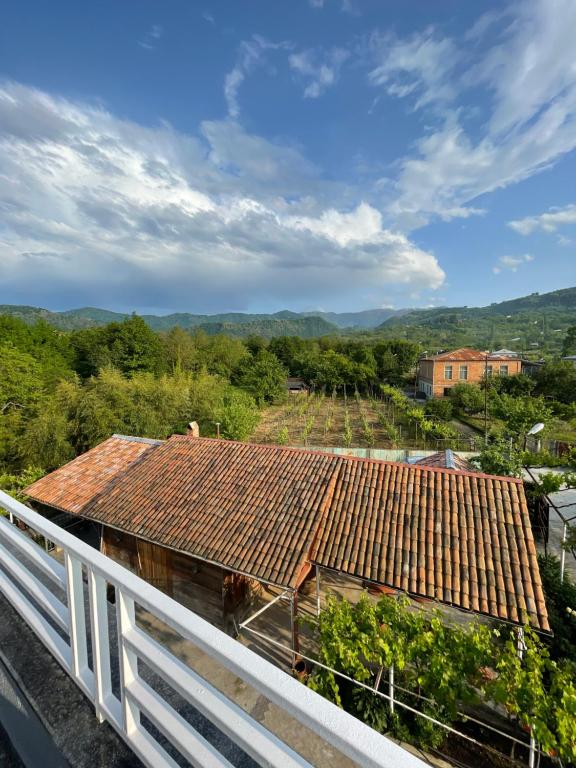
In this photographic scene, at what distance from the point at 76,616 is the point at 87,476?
30.8 ft

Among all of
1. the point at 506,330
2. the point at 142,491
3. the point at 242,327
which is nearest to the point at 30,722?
the point at 142,491

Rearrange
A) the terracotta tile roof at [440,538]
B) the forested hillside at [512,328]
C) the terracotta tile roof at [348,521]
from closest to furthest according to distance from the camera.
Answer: the terracotta tile roof at [440,538] < the terracotta tile roof at [348,521] < the forested hillside at [512,328]

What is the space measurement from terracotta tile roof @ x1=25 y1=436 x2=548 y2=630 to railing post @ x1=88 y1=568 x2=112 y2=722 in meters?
4.03

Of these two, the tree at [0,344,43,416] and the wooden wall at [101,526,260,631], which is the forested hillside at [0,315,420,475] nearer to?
the tree at [0,344,43,416]

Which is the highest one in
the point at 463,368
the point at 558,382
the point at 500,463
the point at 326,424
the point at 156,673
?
the point at 156,673

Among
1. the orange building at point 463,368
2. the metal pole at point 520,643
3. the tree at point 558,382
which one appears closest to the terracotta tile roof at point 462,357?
the orange building at point 463,368

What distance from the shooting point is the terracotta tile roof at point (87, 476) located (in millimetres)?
8570

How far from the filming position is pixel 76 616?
1.40 meters

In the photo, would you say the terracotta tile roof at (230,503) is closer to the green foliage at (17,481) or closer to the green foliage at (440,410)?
the green foliage at (17,481)

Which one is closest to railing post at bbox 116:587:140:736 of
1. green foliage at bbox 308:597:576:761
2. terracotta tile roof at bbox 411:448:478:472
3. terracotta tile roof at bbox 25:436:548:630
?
green foliage at bbox 308:597:576:761

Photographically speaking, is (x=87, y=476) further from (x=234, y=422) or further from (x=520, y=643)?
(x=520, y=643)

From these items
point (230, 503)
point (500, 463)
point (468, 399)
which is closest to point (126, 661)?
point (230, 503)

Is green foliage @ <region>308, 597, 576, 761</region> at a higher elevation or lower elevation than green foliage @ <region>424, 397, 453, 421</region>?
higher

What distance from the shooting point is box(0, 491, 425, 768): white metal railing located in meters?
0.70
